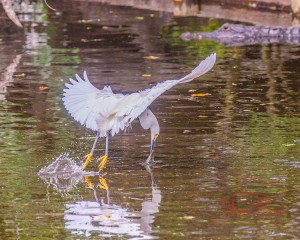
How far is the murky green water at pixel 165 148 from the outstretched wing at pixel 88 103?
0.49m

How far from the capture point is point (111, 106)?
966cm

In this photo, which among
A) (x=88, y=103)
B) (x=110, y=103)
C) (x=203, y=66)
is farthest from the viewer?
(x=88, y=103)

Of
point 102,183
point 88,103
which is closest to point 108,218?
point 102,183

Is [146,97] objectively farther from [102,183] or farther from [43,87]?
[43,87]

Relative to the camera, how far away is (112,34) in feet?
71.1

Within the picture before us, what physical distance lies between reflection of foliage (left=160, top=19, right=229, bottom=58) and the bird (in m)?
8.49

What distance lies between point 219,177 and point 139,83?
607cm

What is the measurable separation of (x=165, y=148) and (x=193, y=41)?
10023 millimetres

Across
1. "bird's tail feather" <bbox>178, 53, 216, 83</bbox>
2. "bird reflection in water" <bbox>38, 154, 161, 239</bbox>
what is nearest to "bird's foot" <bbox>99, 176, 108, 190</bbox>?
"bird reflection in water" <bbox>38, 154, 161, 239</bbox>

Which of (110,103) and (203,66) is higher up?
(203,66)

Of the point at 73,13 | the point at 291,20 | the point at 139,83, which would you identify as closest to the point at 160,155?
the point at 139,83

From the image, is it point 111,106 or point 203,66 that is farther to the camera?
point 111,106

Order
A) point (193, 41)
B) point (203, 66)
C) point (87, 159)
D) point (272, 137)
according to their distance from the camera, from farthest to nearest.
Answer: point (193, 41), point (272, 137), point (87, 159), point (203, 66)

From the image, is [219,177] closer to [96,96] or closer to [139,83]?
[96,96]
